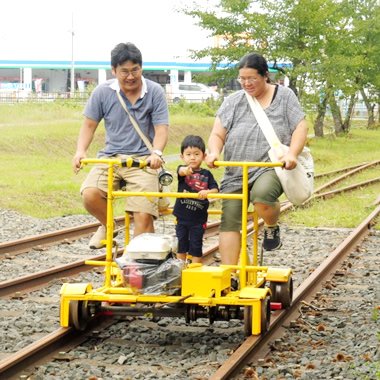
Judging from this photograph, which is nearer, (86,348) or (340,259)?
(86,348)

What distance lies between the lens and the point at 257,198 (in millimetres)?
7438

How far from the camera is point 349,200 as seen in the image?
62.8 ft

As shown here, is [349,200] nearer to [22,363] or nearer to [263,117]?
[263,117]

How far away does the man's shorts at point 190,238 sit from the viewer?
7617 mm

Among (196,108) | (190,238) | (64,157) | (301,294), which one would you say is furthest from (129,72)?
(196,108)

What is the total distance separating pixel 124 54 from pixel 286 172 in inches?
57.4

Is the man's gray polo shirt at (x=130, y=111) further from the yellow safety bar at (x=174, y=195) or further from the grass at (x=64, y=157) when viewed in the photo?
the grass at (x=64, y=157)

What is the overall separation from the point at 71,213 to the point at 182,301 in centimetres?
981

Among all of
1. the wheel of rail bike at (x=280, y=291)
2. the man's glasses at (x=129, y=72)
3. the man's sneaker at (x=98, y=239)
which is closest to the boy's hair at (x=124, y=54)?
the man's glasses at (x=129, y=72)

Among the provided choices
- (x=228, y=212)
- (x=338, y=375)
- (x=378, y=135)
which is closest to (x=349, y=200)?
(x=228, y=212)

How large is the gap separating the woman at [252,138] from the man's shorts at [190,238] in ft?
0.64

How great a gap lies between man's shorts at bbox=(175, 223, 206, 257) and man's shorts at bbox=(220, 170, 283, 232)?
21cm

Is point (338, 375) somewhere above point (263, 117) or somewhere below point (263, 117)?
below

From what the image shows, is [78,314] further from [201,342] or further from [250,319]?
[250,319]
